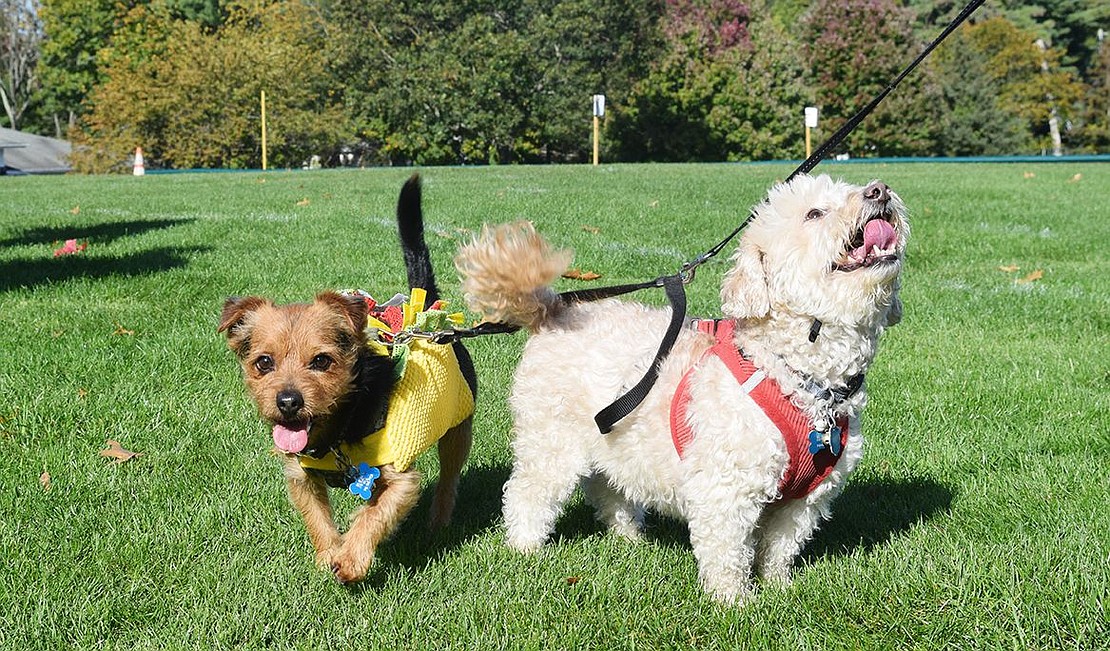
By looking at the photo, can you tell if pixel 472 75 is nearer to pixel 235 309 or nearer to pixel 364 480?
pixel 235 309

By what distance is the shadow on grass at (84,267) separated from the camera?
9.10 metres

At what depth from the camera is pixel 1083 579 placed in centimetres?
354

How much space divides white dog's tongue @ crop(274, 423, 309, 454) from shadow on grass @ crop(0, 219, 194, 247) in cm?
907

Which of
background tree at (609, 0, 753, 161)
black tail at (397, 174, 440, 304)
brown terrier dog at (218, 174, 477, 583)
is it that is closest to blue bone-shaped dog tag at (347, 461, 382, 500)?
brown terrier dog at (218, 174, 477, 583)

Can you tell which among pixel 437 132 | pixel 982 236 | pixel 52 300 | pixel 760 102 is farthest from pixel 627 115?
pixel 52 300

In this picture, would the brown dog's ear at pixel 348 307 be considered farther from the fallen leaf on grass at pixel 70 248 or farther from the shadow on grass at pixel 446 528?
the fallen leaf on grass at pixel 70 248

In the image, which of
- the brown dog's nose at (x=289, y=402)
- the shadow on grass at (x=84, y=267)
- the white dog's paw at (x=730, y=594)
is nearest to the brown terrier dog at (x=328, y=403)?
the brown dog's nose at (x=289, y=402)

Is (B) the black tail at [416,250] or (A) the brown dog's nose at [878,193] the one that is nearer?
(A) the brown dog's nose at [878,193]

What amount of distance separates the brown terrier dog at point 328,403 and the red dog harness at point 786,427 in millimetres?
1028

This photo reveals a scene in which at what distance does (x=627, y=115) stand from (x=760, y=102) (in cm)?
665

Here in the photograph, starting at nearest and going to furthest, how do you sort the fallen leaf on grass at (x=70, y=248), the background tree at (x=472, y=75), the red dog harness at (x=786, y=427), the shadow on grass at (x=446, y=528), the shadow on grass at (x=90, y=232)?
the red dog harness at (x=786, y=427)
the shadow on grass at (x=446, y=528)
the fallen leaf on grass at (x=70, y=248)
the shadow on grass at (x=90, y=232)
the background tree at (x=472, y=75)

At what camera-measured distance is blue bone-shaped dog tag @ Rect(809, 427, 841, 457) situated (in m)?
3.42

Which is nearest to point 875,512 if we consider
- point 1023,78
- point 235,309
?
point 235,309

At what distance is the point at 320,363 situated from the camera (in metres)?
3.75
